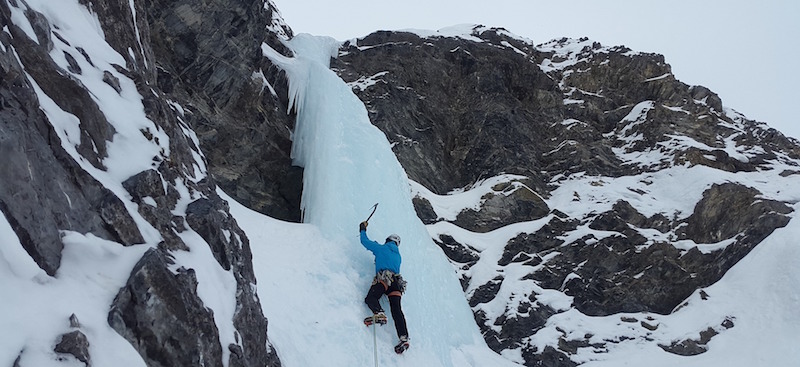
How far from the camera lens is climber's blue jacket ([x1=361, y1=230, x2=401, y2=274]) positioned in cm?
825

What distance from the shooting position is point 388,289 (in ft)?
26.6

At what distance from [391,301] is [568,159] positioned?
10.4m

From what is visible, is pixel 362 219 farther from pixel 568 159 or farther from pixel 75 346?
pixel 568 159

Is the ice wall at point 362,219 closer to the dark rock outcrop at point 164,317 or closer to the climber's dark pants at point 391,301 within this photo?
the climber's dark pants at point 391,301

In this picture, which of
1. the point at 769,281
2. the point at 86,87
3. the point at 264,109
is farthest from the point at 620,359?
the point at 86,87

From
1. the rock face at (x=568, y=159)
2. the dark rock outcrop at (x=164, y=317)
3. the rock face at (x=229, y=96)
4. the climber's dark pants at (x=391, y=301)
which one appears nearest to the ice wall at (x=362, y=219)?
the climber's dark pants at (x=391, y=301)

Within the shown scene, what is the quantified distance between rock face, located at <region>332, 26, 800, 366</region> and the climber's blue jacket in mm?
4015

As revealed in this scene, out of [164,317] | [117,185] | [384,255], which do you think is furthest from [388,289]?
[164,317]

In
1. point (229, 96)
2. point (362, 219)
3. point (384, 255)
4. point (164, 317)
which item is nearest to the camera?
point (164, 317)

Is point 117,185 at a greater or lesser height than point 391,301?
greater

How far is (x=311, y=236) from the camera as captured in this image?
9.14 metres

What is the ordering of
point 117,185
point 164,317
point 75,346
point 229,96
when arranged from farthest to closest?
point 229,96, point 117,185, point 164,317, point 75,346

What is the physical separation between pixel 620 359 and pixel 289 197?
21.2 feet

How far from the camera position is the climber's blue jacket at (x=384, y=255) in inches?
325
